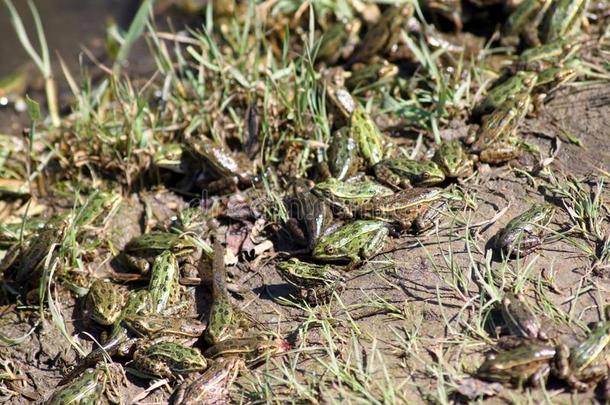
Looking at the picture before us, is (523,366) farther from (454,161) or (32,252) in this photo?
(32,252)

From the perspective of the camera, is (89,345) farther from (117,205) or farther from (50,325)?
(117,205)

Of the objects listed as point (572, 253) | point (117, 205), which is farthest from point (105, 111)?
point (572, 253)

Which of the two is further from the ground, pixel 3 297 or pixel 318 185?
pixel 318 185

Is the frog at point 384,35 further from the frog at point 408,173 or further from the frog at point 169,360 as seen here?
the frog at point 169,360

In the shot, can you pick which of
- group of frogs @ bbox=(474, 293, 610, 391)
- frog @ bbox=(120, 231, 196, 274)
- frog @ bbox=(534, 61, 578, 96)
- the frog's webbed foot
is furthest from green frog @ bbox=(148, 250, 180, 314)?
frog @ bbox=(534, 61, 578, 96)

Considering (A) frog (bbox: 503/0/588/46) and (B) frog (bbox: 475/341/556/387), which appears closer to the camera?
(B) frog (bbox: 475/341/556/387)

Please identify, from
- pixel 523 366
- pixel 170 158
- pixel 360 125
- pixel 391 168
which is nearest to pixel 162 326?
pixel 170 158

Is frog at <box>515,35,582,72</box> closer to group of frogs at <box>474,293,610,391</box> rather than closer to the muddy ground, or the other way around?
the muddy ground
